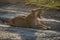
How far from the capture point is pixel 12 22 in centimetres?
296

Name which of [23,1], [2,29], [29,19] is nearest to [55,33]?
[29,19]

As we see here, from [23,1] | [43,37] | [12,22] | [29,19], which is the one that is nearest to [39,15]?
[29,19]

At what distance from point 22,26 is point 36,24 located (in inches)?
8.1

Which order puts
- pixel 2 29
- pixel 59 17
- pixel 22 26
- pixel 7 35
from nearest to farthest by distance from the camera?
pixel 7 35, pixel 2 29, pixel 22 26, pixel 59 17

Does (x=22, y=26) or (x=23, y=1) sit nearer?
(x=22, y=26)

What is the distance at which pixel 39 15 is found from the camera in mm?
2922

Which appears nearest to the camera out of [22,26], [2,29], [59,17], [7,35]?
[7,35]

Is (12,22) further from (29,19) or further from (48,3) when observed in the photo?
(48,3)

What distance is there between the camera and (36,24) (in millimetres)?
2785

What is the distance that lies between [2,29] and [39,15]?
58 cm

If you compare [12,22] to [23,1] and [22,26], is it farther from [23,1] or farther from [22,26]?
[23,1]

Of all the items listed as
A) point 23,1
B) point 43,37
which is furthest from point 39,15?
point 23,1

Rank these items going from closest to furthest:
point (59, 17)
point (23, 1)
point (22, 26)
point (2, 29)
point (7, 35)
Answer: point (7, 35)
point (2, 29)
point (22, 26)
point (59, 17)
point (23, 1)

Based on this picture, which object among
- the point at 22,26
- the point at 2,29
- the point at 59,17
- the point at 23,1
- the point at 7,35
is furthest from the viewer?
the point at 23,1
